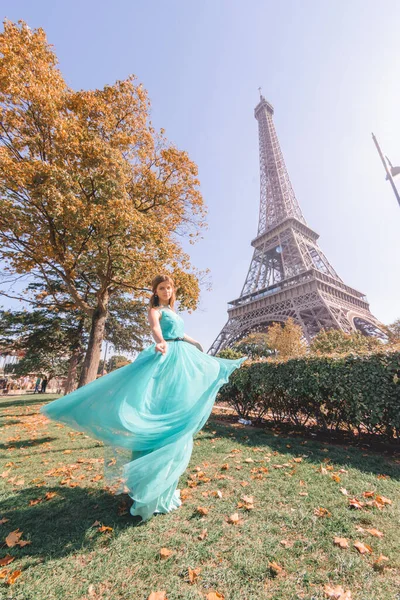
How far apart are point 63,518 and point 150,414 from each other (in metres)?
1.35

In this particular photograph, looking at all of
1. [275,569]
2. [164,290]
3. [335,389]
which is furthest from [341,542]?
[335,389]

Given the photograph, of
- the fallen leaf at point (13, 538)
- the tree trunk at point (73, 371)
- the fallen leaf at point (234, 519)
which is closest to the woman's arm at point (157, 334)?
the fallen leaf at point (234, 519)

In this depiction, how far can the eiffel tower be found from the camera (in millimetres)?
27750

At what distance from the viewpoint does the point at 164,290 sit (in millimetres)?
3172

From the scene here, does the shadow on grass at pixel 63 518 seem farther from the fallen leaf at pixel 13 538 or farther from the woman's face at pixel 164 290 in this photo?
the woman's face at pixel 164 290

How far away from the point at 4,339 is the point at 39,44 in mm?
15476

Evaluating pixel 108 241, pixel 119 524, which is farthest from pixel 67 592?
pixel 108 241

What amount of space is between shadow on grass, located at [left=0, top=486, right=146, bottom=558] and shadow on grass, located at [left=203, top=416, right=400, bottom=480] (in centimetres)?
262

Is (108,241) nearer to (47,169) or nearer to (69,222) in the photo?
(69,222)

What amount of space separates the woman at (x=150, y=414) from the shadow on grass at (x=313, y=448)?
2.44 meters

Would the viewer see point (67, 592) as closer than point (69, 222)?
Yes

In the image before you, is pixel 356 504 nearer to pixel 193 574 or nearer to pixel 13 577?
pixel 193 574

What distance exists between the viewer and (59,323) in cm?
1661

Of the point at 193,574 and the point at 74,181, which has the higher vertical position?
the point at 74,181
